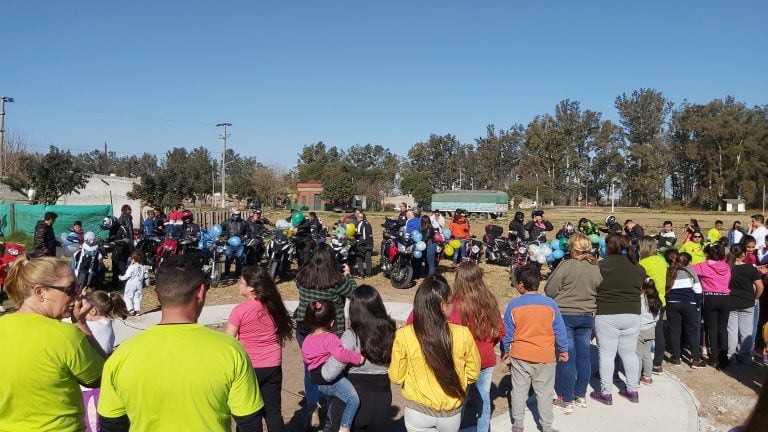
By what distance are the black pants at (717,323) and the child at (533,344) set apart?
3.32 meters

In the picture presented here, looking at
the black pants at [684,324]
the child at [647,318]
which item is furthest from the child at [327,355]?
the black pants at [684,324]

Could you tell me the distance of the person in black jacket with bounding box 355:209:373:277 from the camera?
39.7 ft

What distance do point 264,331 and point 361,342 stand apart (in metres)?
0.73

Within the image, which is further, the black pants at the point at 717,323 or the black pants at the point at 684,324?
the black pants at the point at 717,323

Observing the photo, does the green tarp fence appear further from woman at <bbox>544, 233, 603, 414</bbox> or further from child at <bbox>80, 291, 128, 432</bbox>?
woman at <bbox>544, 233, 603, 414</bbox>

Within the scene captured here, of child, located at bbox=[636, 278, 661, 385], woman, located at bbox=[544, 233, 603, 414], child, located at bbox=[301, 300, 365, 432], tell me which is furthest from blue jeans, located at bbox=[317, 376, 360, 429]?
child, located at bbox=[636, 278, 661, 385]

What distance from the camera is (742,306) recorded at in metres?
6.65

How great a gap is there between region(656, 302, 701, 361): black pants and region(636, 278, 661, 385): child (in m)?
0.87

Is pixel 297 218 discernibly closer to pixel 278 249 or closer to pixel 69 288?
pixel 278 249

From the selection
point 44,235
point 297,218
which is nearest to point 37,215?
point 44,235

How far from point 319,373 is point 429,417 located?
2.90ft

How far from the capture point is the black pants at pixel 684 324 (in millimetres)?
6492

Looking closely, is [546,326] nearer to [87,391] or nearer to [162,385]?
[162,385]

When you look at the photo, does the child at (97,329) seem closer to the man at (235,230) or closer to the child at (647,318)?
the child at (647,318)
